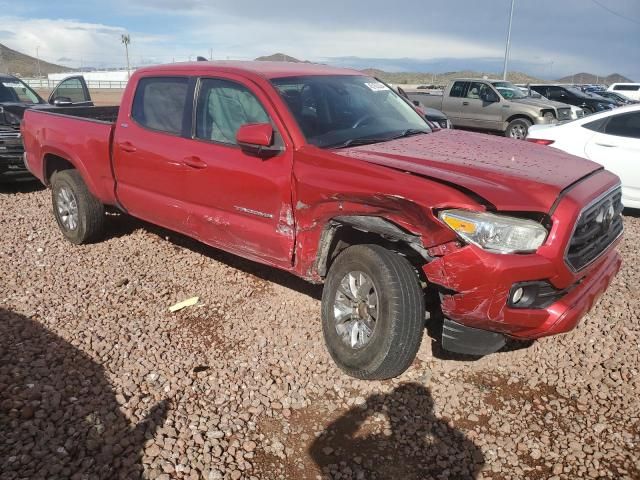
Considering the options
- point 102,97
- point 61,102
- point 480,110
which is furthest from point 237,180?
point 102,97

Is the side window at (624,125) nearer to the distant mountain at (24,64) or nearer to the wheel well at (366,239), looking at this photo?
the wheel well at (366,239)

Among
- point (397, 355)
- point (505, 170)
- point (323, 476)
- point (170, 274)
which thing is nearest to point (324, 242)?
point (397, 355)

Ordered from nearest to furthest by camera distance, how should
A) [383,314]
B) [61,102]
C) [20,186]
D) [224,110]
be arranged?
[383,314] < [224,110] < [61,102] < [20,186]

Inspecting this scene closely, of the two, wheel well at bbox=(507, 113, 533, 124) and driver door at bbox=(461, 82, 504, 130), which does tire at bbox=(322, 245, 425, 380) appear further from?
driver door at bbox=(461, 82, 504, 130)

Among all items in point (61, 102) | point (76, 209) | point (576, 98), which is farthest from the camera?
point (576, 98)

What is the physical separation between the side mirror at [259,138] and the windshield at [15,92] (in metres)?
7.34

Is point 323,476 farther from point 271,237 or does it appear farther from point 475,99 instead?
point 475,99

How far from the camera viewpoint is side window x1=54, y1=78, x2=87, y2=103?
9867 millimetres

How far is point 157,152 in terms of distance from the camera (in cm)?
450

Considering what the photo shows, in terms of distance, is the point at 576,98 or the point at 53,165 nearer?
the point at 53,165

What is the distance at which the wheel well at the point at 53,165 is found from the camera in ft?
19.3

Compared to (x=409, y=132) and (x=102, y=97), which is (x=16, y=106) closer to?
(x=409, y=132)

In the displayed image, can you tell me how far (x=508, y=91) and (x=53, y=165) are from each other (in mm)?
12566

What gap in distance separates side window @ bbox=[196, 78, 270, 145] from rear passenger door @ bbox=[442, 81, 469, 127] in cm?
1202
